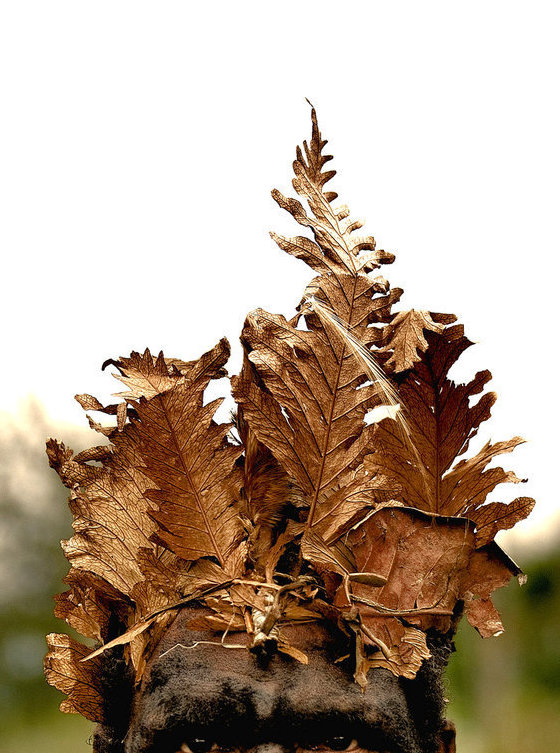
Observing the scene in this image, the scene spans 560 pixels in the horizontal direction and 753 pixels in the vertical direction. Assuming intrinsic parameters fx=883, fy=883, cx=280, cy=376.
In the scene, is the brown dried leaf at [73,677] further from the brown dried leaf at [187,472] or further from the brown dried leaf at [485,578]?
the brown dried leaf at [485,578]

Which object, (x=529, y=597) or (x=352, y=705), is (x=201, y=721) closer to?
(x=352, y=705)

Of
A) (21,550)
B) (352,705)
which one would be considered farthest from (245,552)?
(21,550)

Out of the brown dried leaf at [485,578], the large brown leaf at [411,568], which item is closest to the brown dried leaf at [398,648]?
the large brown leaf at [411,568]

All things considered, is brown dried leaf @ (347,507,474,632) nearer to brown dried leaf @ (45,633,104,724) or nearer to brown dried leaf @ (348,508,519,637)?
brown dried leaf @ (348,508,519,637)

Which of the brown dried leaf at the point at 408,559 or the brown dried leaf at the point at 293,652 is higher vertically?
the brown dried leaf at the point at 408,559

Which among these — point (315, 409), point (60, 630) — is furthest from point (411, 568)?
point (60, 630)

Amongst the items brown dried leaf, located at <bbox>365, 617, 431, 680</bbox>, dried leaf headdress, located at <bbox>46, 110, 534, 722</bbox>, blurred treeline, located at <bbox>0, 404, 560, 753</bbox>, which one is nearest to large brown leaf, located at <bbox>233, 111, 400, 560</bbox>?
dried leaf headdress, located at <bbox>46, 110, 534, 722</bbox>
